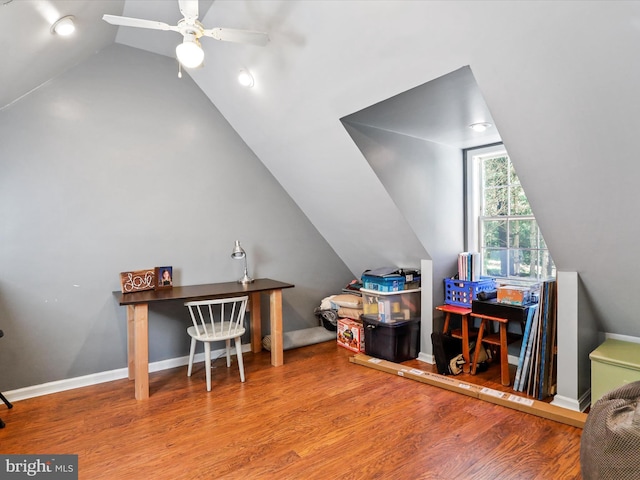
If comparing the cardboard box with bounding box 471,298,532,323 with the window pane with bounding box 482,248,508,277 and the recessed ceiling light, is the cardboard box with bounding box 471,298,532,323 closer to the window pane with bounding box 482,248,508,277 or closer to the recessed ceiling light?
the window pane with bounding box 482,248,508,277

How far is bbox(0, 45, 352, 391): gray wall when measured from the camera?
286cm

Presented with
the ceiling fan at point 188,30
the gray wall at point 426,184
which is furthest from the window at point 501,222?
the ceiling fan at point 188,30

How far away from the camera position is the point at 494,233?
3.76 meters

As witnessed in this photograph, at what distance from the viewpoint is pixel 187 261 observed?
360 centimetres

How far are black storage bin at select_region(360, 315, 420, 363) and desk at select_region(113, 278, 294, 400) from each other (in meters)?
0.88

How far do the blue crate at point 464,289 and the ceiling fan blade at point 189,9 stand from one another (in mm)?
2930

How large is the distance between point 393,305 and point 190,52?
2.69 metres

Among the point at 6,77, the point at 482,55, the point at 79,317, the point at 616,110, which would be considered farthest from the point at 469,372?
the point at 6,77

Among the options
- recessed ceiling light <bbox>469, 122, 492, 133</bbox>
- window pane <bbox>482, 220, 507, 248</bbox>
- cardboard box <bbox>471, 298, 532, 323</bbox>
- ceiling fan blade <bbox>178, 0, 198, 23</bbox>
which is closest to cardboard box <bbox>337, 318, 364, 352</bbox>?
cardboard box <bbox>471, 298, 532, 323</bbox>

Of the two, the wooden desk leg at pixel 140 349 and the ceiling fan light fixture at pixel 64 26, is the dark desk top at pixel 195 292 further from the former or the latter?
the ceiling fan light fixture at pixel 64 26

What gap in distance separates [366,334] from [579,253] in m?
2.00

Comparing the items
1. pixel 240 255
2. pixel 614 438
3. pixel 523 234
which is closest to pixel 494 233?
pixel 523 234

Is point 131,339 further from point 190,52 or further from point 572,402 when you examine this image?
point 572,402

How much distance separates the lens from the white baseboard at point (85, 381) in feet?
9.29
